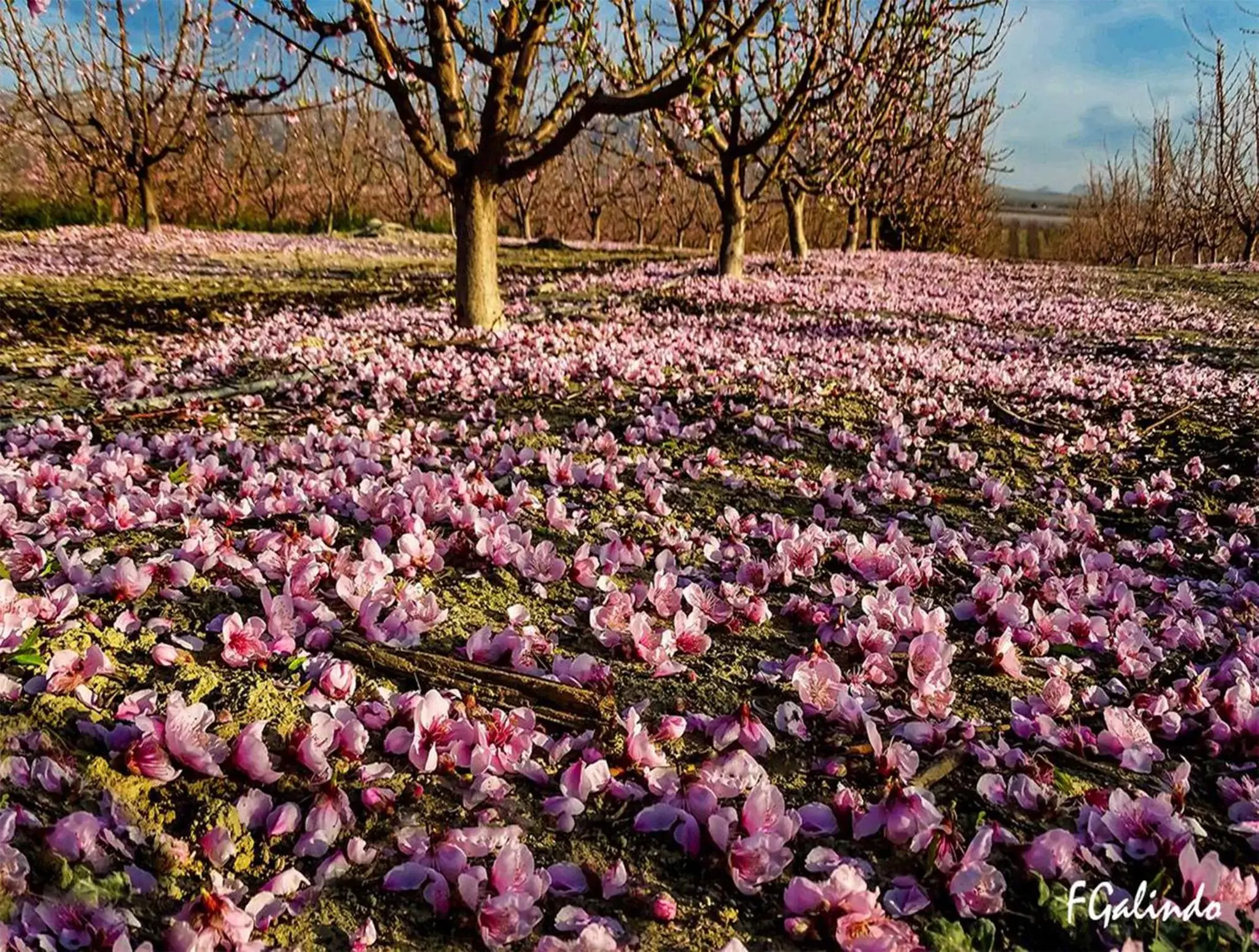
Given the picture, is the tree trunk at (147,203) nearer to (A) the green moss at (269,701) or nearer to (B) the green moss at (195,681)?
(B) the green moss at (195,681)

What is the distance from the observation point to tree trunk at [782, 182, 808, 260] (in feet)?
79.6

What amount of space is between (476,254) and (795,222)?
1796 cm

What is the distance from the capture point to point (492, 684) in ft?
8.84

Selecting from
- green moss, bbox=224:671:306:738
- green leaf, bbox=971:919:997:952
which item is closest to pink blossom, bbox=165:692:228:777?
green moss, bbox=224:671:306:738

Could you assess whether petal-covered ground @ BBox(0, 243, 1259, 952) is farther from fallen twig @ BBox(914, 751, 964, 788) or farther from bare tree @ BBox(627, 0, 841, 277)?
bare tree @ BBox(627, 0, 841, 277)

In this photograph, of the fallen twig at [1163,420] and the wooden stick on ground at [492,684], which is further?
the fallen twig at [1163,420]

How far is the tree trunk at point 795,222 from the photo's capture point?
955 inches

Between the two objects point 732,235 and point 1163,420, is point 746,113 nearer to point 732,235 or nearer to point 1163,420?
point 732,235

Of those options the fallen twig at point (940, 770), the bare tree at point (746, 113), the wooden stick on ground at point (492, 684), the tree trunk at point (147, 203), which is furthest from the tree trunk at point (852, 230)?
the wooden stick on ground at point (492, 684)

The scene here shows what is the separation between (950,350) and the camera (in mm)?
10227

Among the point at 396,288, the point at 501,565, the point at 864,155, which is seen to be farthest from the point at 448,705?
the point at 864,155

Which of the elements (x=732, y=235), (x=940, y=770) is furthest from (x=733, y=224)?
(x=940, y=770)

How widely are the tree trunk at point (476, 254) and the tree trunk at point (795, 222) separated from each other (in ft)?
52.1

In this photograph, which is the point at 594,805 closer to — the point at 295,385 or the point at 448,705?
the point at 448,705
